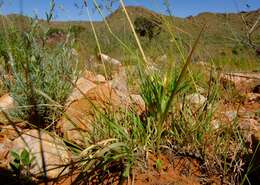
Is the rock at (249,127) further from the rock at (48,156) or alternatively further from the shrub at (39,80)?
the shrub at (39,80)

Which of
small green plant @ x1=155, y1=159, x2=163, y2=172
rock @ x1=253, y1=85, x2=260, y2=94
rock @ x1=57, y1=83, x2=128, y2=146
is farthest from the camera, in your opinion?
rock @ x1=253, y1=85, x2=260, y2=94

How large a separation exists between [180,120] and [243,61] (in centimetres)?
259

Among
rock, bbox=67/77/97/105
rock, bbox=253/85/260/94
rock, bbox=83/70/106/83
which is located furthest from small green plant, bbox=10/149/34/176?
rock, bbox=253/85/260/94

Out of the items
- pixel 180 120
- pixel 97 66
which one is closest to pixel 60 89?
pixel 180 120

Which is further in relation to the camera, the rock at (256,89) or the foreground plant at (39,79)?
the rock at (256,89)

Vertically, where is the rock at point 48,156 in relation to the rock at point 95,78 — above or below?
below

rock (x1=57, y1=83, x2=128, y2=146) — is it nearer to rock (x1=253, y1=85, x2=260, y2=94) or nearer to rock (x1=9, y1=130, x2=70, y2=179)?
rock (x1=9, y1=130, x2=70, y2=179)

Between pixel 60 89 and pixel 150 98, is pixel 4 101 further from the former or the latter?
pixel 150 98

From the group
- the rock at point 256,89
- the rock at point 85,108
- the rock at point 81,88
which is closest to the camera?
the rock at point 85,108

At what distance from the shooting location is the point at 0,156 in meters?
2.03

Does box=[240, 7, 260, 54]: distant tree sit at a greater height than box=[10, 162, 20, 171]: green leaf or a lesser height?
greater

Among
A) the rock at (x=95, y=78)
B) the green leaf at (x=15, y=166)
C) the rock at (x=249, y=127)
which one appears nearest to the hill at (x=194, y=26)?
the rock at (x=95, y=78)

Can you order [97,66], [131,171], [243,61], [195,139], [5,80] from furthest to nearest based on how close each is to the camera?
[97,66] < [243,61] < [5,80] < [195,139] < [131,171]

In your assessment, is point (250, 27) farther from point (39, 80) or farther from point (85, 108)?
point (39, 80)
